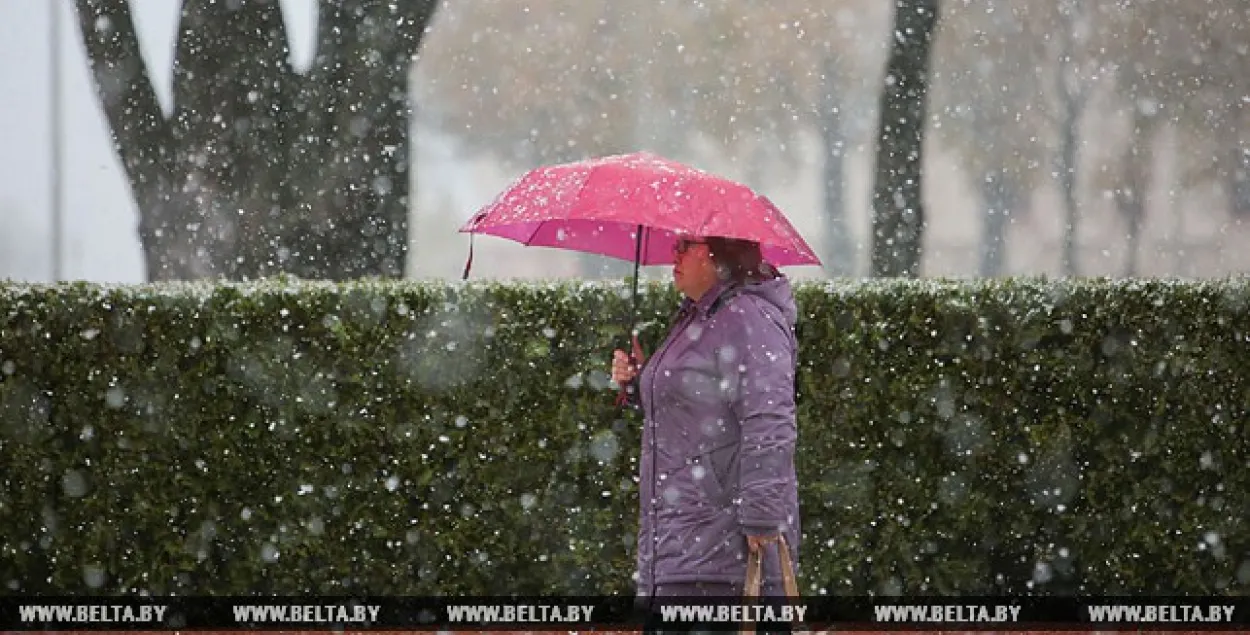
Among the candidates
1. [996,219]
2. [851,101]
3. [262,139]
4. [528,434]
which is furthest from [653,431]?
[996,219]

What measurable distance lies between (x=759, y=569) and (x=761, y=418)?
41cm

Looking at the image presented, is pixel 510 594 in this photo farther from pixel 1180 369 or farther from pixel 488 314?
pixel 1180 369

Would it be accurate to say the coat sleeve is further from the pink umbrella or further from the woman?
the pink umbrella

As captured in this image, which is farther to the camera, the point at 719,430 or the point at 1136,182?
the point at 1136,182

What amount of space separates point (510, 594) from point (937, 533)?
6.92 ft

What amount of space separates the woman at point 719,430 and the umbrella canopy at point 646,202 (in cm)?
12

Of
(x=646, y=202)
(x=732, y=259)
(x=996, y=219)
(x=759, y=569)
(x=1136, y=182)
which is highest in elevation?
(x=996, y=219)

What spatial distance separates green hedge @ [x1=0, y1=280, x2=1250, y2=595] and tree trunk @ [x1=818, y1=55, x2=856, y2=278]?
2586 centimetres

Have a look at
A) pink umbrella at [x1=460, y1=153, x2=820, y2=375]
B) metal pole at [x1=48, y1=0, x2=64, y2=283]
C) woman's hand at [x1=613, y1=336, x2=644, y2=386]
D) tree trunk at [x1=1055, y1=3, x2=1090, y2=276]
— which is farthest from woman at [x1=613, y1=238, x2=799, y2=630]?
metal pole at [x1=48, y1=0, x2=64, y2=283]

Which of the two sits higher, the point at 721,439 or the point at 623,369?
the point at 623,369

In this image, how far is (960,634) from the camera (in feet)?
24.2

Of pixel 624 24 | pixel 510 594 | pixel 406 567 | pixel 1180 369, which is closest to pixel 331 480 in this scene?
pixel 406 567

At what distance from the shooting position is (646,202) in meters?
4.37

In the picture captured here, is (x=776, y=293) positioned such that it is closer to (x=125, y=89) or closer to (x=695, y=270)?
(x=695, y=270)
